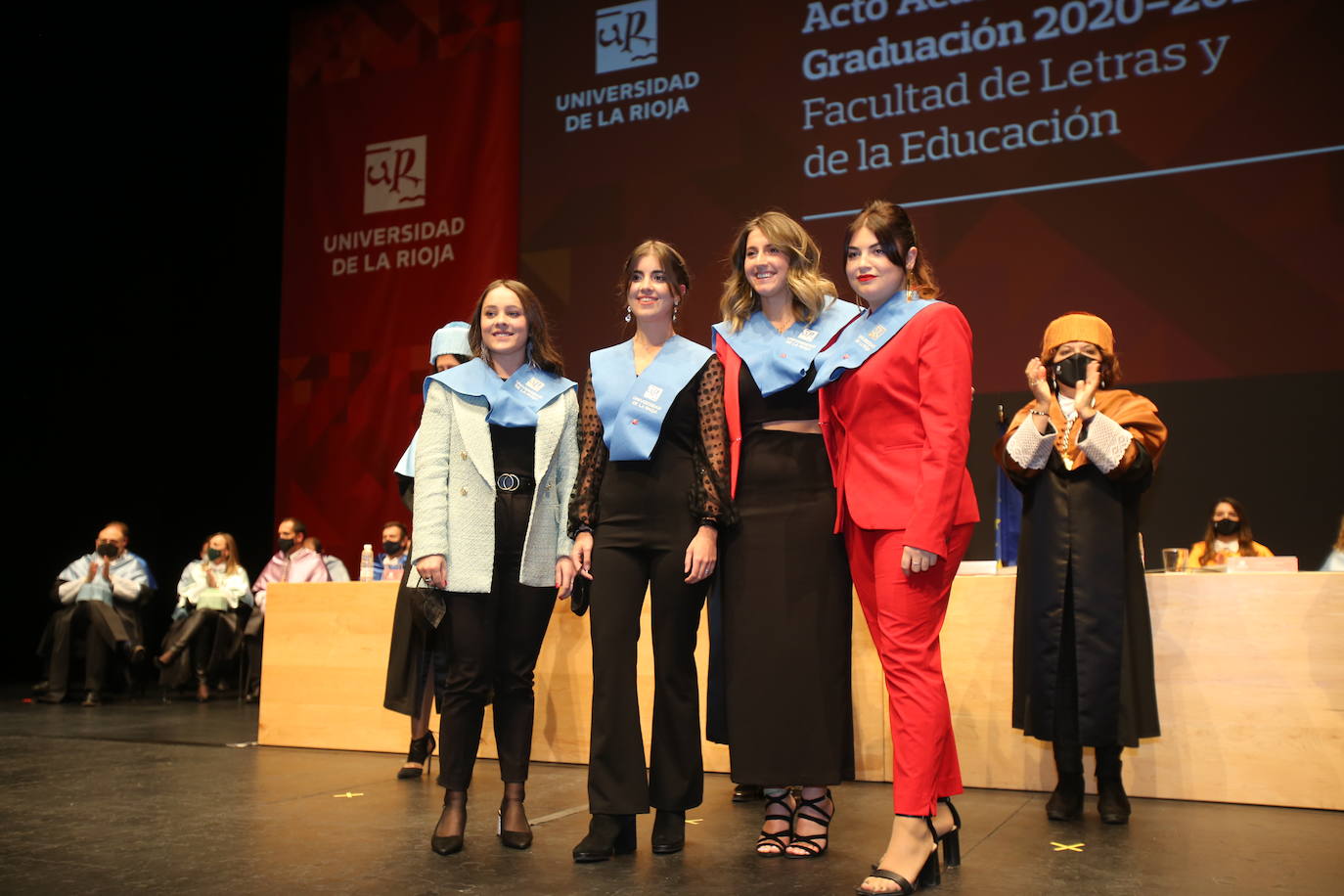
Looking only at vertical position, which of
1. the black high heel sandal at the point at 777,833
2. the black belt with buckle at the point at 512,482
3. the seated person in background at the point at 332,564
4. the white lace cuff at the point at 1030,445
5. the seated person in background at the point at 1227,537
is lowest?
the black high heel sandal at the point at 777,833

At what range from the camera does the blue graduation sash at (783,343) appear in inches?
92.1

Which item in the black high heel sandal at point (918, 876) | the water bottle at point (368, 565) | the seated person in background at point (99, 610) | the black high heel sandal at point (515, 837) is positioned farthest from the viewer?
the seated person in background at point (99, 610)

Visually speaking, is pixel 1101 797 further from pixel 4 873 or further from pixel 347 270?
pixel 347 270

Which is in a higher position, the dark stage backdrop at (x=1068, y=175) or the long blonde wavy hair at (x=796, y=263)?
the dark stage backdrop at (x=1068, y=175)

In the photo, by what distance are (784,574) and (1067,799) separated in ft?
3.33

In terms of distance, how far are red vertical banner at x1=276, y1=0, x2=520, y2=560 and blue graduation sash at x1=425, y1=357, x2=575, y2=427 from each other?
14.7ft

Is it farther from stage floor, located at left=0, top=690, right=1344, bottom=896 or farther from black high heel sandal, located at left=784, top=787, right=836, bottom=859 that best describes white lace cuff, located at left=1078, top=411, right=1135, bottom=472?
black high heel sandal, located at left=784, top=787, right=836, bottom=859

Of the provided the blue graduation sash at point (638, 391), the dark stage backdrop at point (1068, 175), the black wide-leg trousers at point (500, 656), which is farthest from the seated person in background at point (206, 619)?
the blue graduation sash at point (638, 391)

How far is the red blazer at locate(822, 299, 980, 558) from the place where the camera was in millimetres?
2070

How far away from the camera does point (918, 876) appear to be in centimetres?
203

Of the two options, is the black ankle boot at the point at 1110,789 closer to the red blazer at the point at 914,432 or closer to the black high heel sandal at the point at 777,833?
the black high heel sandal at the point at 777,833

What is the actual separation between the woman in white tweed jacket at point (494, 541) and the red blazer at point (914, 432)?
681 mm

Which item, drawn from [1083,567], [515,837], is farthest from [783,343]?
[515,837]

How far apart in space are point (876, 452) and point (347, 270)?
6147mm
